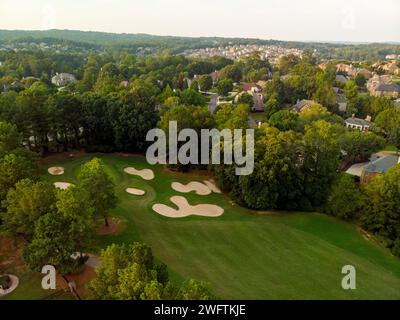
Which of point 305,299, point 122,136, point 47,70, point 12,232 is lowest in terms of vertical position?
point 305,299

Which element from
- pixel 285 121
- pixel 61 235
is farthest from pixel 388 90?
pixel 61 235

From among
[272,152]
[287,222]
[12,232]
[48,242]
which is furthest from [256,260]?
[12,232]

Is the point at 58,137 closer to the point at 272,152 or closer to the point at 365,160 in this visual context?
the point at 272,152

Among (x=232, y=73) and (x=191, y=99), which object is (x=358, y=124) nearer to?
(x=191, y=99)

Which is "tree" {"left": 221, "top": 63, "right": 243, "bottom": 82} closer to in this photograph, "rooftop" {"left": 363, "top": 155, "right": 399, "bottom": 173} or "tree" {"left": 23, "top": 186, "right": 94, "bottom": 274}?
"rooftop" {"left": 363, "top": 155, "right": 399, "bottom": 173}

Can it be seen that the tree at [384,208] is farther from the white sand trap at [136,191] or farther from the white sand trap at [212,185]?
the white sand trap at [136,191]
